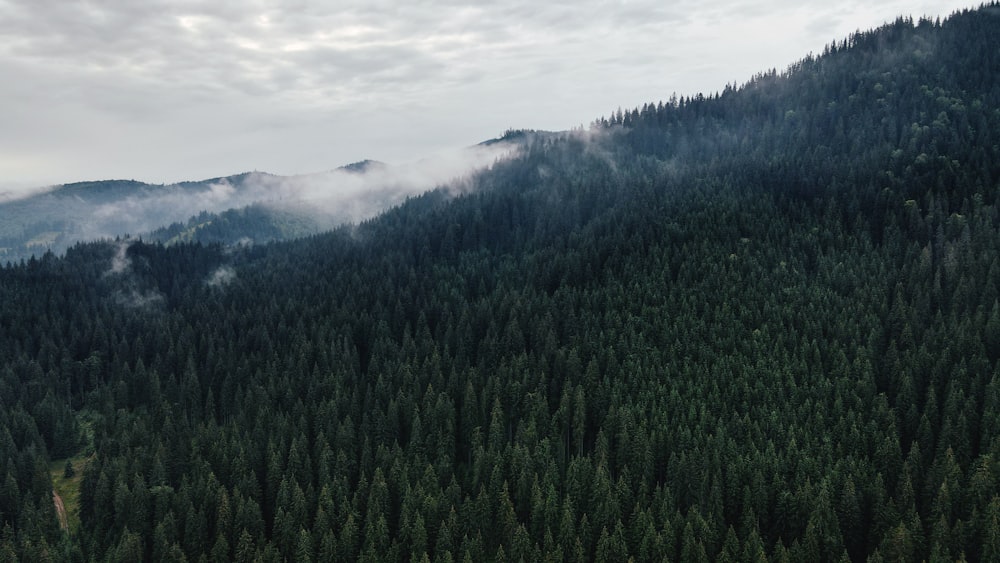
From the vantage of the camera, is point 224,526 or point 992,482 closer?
point 992,482

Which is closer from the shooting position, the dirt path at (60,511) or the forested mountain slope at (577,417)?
the forested mountain slope at (577,417)

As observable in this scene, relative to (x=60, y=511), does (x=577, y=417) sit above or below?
above

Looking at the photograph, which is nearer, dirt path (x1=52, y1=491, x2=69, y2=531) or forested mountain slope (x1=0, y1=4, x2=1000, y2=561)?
forested mountain slope (x1=0, y1=4, x2=1000, y2=561)

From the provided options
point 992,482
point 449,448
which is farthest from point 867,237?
point 449,448

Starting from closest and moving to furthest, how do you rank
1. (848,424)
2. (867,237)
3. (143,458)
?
(848,424) < (143,458) < (867,237)

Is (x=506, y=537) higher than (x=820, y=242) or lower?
lower

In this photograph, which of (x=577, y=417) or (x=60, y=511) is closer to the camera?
(x=60, y=511)

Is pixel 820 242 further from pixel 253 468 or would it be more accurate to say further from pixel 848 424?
pixel 253 468

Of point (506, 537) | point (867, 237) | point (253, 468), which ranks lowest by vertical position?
point (506, 537)
